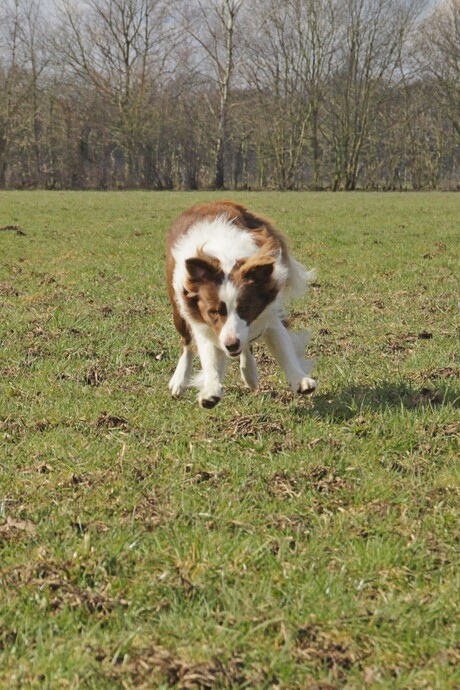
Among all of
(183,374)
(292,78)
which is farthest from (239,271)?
(292,78)

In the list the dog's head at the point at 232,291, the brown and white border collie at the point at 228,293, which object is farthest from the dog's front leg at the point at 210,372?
the dog's head at the point at 232,291

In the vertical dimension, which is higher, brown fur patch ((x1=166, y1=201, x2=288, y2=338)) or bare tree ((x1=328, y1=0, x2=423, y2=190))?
bare tree ((x1=328, y1=0, x2=423, y2=190))

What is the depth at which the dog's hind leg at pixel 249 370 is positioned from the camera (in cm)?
534

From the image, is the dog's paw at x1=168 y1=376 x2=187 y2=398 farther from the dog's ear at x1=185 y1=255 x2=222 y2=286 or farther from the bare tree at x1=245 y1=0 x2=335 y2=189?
the bare tree at x1=245 y1=0 x2=335 y2=189

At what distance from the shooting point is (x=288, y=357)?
5168 millimetres

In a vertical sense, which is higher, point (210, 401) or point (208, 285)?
point (208, 285)

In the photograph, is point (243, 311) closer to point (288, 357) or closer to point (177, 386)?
point (288, 357)

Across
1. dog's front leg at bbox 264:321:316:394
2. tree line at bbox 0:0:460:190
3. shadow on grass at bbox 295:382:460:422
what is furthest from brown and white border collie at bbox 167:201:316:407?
tree line at bbox 0:0:460:190

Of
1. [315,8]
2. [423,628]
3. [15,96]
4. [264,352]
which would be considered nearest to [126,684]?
[423,628]

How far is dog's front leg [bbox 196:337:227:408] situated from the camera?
→ 15.5 ft

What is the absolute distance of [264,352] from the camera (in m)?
6.72

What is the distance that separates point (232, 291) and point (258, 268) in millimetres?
225

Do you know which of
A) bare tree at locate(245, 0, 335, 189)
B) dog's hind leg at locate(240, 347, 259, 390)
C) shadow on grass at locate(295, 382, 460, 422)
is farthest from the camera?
bare tree at locate(245, 0, 335, 189)

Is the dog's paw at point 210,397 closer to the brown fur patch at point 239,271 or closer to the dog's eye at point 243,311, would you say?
the brown fur patch at point 239,271
